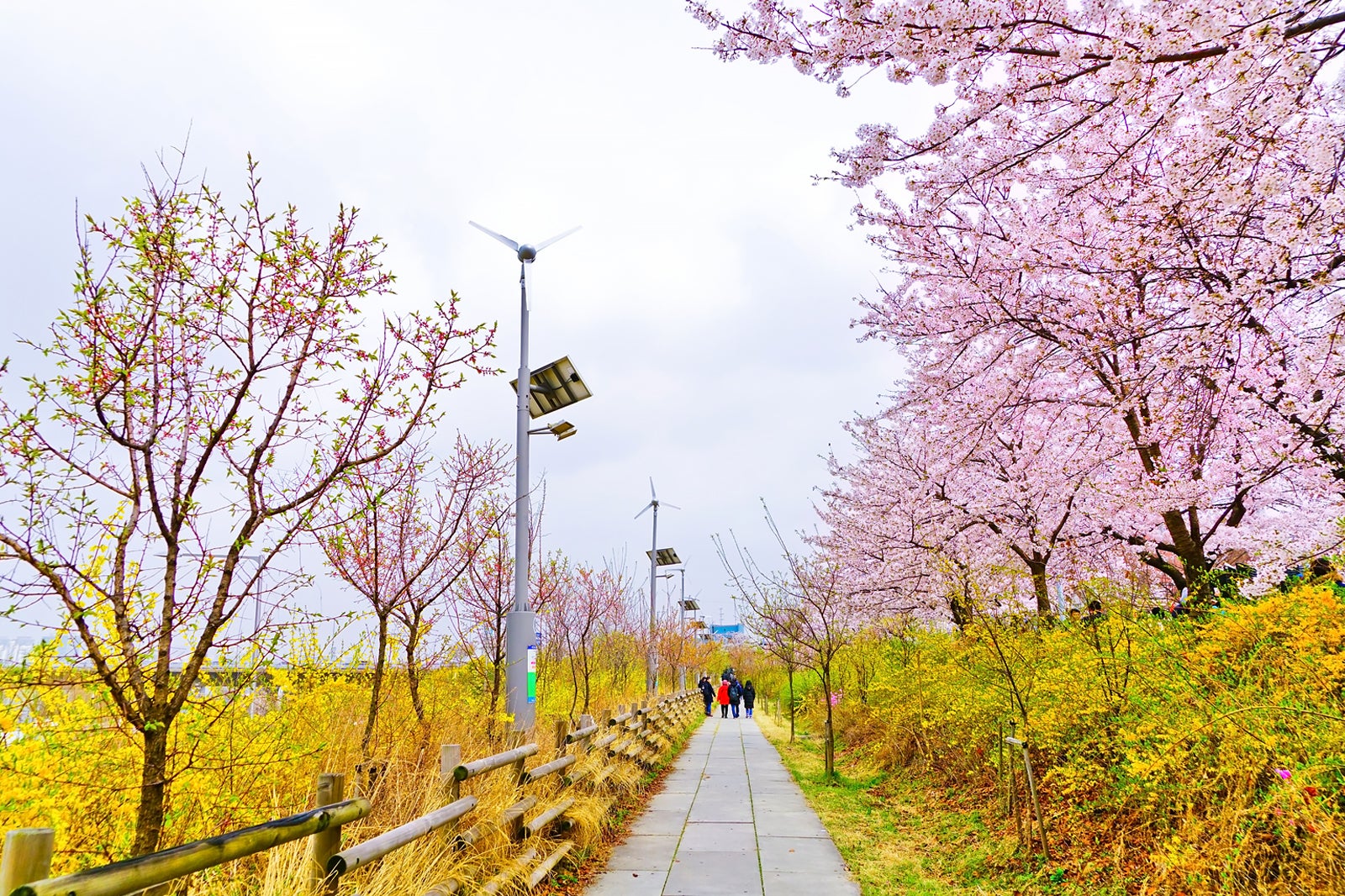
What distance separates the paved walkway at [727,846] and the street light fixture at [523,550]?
1.84 m

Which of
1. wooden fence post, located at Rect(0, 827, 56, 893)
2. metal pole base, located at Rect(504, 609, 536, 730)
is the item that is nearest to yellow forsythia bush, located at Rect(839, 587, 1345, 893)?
metal pole base, located at Rect(504, 609, 536, 730)

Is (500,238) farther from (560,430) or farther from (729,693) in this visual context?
(729,693)

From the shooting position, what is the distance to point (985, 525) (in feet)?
40.1

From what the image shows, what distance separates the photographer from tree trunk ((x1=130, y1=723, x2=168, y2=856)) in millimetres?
3070

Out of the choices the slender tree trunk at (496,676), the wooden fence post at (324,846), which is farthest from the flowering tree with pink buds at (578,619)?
the wooden fence post at (324,846)

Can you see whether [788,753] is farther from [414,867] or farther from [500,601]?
[414,867]

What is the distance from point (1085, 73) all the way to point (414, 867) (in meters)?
5.87

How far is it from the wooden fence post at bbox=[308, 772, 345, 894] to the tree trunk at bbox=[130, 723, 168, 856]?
1.97 ft

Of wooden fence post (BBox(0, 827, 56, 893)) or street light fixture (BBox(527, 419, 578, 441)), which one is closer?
wooden fence post (BBox(0, 827, 56, 893))

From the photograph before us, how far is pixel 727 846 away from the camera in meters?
7.33

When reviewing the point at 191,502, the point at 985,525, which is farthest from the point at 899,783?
the point at 191,502

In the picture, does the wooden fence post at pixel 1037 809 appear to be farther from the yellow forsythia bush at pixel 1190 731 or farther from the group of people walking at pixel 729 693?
the group of people walking at pixel 729 693

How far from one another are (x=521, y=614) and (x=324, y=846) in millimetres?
4989

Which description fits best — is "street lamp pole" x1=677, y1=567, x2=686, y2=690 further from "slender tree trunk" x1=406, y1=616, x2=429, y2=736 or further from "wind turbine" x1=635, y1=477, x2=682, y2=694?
"slender tree trunk" x1=406, y1=616, x2=429, y2=736
